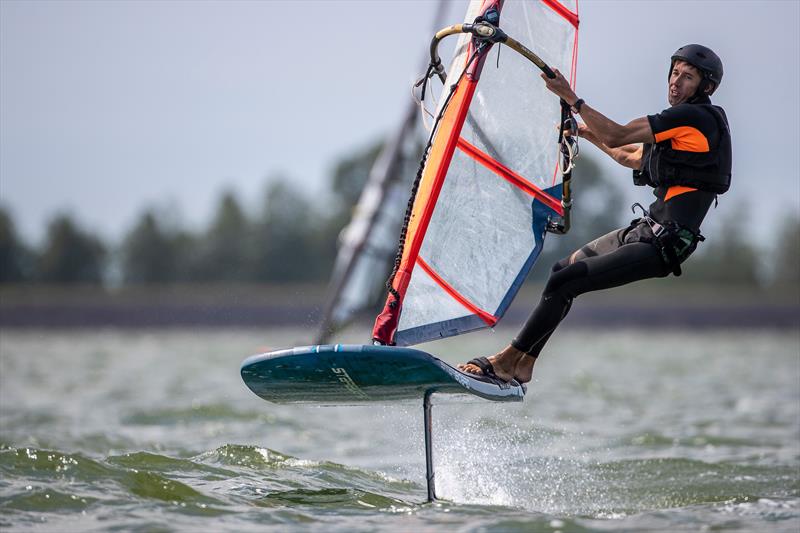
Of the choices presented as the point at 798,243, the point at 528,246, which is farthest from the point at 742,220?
the point at 528,246

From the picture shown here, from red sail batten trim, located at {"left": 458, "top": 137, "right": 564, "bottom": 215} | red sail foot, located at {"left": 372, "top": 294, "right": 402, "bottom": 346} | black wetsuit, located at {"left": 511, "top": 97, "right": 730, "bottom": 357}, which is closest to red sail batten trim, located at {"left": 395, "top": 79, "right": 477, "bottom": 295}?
red sail batten trim, located at {"left": 458, "top": 137, "right": 564, "bottom": 215}

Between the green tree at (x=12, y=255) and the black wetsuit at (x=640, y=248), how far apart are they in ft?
211

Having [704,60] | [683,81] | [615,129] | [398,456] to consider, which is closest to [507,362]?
[615,129]

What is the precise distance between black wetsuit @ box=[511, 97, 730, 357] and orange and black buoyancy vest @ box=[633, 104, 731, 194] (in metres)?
0.04

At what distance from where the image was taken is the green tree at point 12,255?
2709 inches

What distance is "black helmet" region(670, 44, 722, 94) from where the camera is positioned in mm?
7242

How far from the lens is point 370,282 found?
22.4m

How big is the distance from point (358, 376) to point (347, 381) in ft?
0.42

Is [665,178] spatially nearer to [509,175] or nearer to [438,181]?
[509,175]

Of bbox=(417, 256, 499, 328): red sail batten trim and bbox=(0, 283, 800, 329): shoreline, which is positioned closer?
bbox=(417, 256, 499, 328): red sail batten trim

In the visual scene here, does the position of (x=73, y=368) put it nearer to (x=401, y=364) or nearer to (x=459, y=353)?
(x=459, y=353)

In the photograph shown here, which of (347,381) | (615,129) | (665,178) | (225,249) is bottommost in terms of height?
(347,381)

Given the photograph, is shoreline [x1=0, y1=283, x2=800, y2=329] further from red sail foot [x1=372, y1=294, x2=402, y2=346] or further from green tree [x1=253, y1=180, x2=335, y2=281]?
red sail foot [x1=372, y1=294, x2=402, y2=346]

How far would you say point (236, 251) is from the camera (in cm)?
7838
